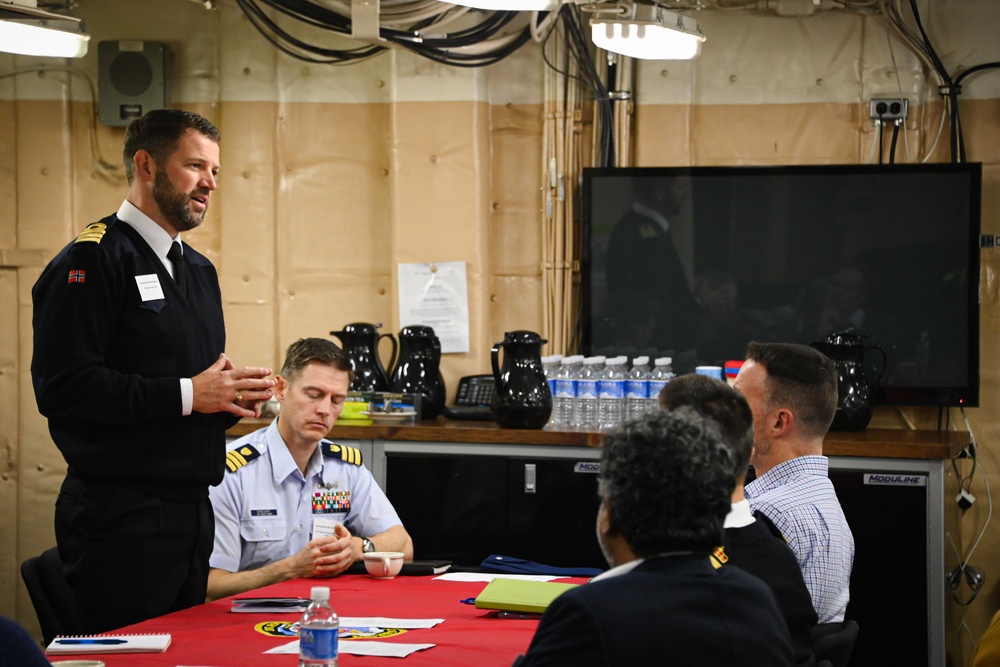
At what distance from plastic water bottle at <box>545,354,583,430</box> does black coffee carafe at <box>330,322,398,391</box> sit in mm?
721

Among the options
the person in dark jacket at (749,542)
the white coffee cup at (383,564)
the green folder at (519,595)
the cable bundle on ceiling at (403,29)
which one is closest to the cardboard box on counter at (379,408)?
the cable bundle on ceiling at (403,29)

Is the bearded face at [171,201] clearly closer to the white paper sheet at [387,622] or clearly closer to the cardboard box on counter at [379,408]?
the white paper sheet at [387,622]

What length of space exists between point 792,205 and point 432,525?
78.3 inches

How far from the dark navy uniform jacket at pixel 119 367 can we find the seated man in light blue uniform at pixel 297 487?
382 mm

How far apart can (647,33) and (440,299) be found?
60.9 inches

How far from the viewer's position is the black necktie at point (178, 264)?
9.22 feet

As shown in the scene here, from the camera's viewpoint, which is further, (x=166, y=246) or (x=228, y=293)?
(x=228, y=293)

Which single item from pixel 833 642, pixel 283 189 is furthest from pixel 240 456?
pixel 283 189

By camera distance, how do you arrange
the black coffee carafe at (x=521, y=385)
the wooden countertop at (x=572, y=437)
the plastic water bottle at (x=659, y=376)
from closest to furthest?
the wooden countertop at (x=572, y=437) → the black coffee carafe at (x=521, y=385) → the plastic water bottle at (x=659, y=376)

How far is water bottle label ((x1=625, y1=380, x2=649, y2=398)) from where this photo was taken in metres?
4.55

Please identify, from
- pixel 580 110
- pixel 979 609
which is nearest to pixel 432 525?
pixel 580 110

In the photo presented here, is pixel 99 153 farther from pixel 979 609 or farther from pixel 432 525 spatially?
pixel 979 609

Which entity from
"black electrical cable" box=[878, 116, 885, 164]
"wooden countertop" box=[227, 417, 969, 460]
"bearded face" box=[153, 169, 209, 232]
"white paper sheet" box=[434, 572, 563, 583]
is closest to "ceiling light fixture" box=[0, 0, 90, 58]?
"bearded face" box=[153, 169, 209, 232]

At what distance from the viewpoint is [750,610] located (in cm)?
163
